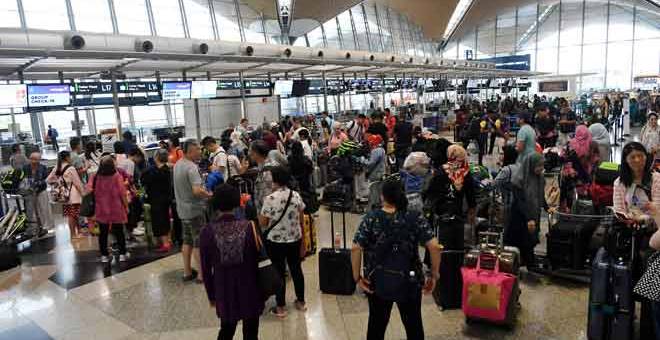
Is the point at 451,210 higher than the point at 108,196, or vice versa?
the point at 108,196

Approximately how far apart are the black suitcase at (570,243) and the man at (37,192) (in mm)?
7672

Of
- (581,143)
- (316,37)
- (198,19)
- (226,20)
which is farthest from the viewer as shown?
(316,37)

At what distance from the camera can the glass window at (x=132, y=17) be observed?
14.1 metres

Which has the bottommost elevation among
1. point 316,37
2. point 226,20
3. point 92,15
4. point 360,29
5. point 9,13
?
point 9,13

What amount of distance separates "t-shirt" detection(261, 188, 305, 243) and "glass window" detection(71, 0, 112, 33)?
36.0ft

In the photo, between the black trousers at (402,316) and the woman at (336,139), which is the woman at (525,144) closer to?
the black trousers at (402,316)

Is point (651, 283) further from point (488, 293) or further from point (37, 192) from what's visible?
point (37, 192)

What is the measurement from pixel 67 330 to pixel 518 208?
471 centimetres

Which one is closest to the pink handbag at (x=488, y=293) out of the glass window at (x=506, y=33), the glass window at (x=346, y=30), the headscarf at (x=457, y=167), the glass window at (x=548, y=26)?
the headscarf at (x=457, y=167)

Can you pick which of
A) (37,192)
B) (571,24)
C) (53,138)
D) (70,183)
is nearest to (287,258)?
(70,183)

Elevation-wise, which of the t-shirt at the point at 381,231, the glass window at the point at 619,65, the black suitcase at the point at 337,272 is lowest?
the black suitcase at the point at 337,272

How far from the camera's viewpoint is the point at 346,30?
2769cm

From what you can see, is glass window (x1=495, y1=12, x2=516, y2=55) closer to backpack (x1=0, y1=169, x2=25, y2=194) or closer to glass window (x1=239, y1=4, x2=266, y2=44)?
glass window (x1=239, y1=4, x2=266, y2=44)

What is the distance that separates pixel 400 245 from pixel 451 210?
1.77m
